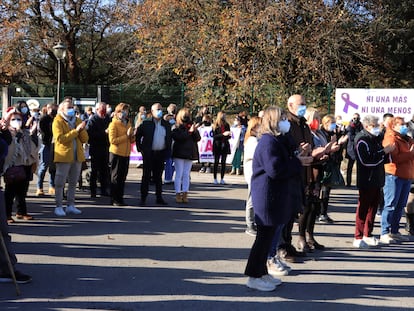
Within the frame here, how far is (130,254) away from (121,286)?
142cm

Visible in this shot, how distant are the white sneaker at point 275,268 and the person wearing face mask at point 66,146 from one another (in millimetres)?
4449

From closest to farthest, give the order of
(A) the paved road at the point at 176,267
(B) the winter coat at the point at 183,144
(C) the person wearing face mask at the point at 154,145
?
1. (A) the paved road at the point at 176,267
2. (C) the person wearing face mask at the point at 154,145
3. (B) the winter coat at the point at 183,144

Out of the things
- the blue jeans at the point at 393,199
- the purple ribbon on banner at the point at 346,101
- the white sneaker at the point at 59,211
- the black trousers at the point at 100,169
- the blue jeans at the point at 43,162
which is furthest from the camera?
the purple ribbon on banner at the point at 346,101

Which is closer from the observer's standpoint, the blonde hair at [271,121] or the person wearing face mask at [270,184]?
the person wearing face mask at [270,184]

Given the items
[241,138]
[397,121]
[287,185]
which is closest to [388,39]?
[241,138]

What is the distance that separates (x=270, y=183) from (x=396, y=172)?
12.0ft

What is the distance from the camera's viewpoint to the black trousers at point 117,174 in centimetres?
1116

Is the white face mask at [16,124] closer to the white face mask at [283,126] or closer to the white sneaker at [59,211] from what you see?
the white sneaker at [59,211]

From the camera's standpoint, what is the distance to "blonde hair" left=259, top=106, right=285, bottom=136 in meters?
5.96

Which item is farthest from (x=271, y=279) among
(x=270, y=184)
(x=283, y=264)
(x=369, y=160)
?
(x=369, y=160)

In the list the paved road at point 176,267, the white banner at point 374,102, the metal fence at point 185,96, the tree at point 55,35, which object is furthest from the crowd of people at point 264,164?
the tree at point 55,35

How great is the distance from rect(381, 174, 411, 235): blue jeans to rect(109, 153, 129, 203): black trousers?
496 cm

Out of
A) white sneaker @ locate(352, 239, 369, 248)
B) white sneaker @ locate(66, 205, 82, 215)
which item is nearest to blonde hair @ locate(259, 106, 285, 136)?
white sneaker @ locate(352, 239, 369, 248)

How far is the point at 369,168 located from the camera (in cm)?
806
